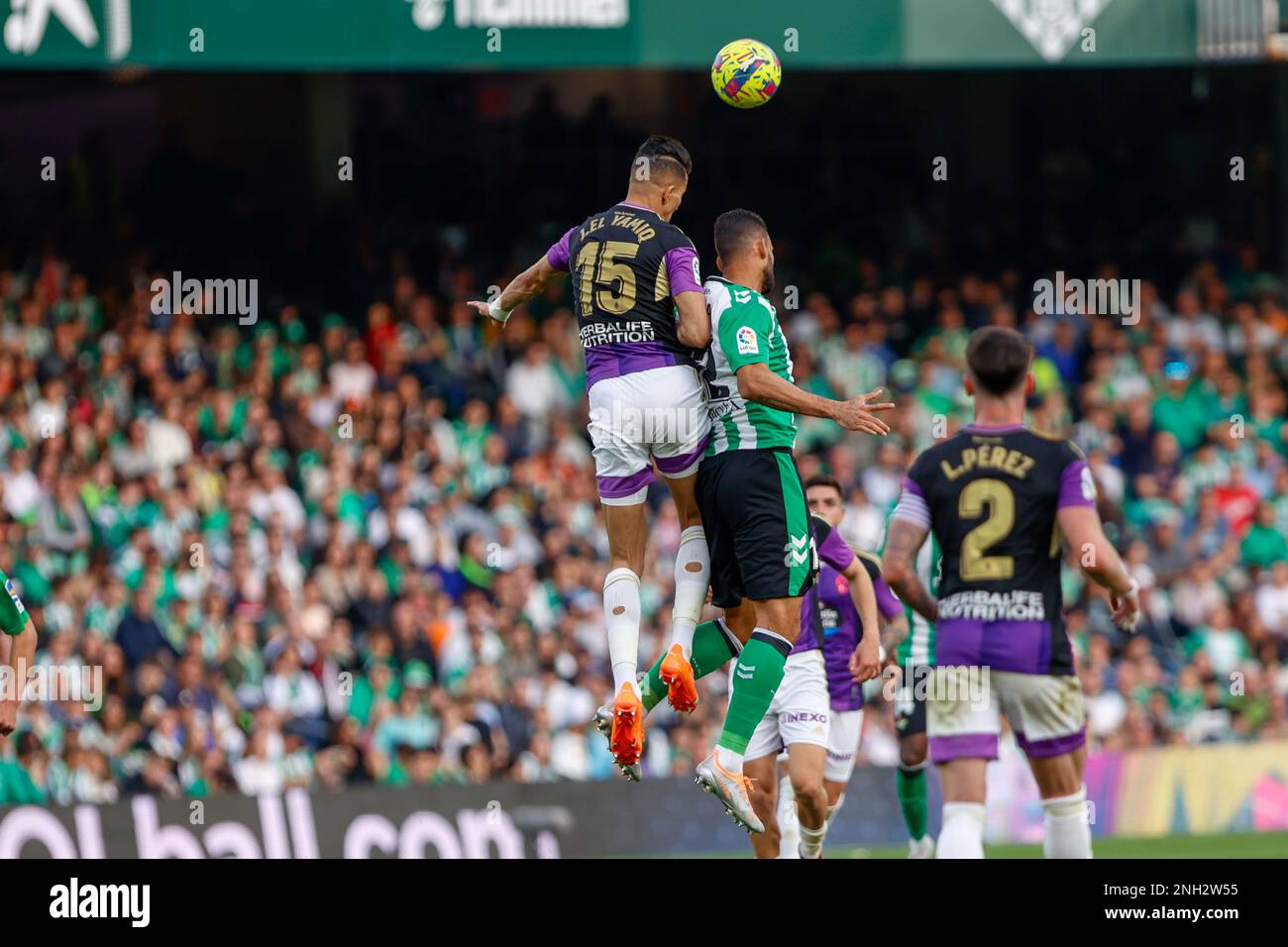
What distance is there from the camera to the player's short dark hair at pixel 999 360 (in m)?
9.10

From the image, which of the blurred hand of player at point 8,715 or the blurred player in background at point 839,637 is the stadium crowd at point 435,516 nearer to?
the blurred player in background at point 839,637

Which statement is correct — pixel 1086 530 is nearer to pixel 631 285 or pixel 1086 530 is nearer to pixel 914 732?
pixel 631 285

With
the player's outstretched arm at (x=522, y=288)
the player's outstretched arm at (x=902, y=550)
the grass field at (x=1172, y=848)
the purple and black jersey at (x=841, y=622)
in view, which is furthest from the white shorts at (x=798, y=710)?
the grass field at (x=1172, y=848)

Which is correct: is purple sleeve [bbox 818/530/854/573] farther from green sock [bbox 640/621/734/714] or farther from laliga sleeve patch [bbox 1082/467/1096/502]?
laliga sleeve patch [bbox 1082/467/1096/502]

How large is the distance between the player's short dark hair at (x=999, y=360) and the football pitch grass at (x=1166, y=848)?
846 centimetres

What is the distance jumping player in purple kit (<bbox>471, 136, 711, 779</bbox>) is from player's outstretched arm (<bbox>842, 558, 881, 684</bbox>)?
3.55 feet

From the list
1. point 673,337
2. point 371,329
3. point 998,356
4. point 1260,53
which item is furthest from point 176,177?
point 998,356

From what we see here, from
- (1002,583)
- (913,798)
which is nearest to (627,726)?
(1002,583)

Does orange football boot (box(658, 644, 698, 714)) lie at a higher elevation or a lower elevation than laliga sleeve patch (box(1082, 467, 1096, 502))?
lower

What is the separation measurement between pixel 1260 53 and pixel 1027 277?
4.05 m

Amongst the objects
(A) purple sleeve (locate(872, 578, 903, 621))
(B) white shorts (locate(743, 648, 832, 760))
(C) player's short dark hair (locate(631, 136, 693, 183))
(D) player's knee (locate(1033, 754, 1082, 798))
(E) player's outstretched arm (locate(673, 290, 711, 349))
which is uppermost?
(C) player's short dark hair (locate(631, 136, 693, 183))

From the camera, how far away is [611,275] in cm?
1055

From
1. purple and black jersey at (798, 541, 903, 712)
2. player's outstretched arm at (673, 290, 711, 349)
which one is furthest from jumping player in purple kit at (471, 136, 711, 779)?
purple and black jersey at (798, 541, 903, 712)

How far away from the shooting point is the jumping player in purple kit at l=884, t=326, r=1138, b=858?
361 inches
